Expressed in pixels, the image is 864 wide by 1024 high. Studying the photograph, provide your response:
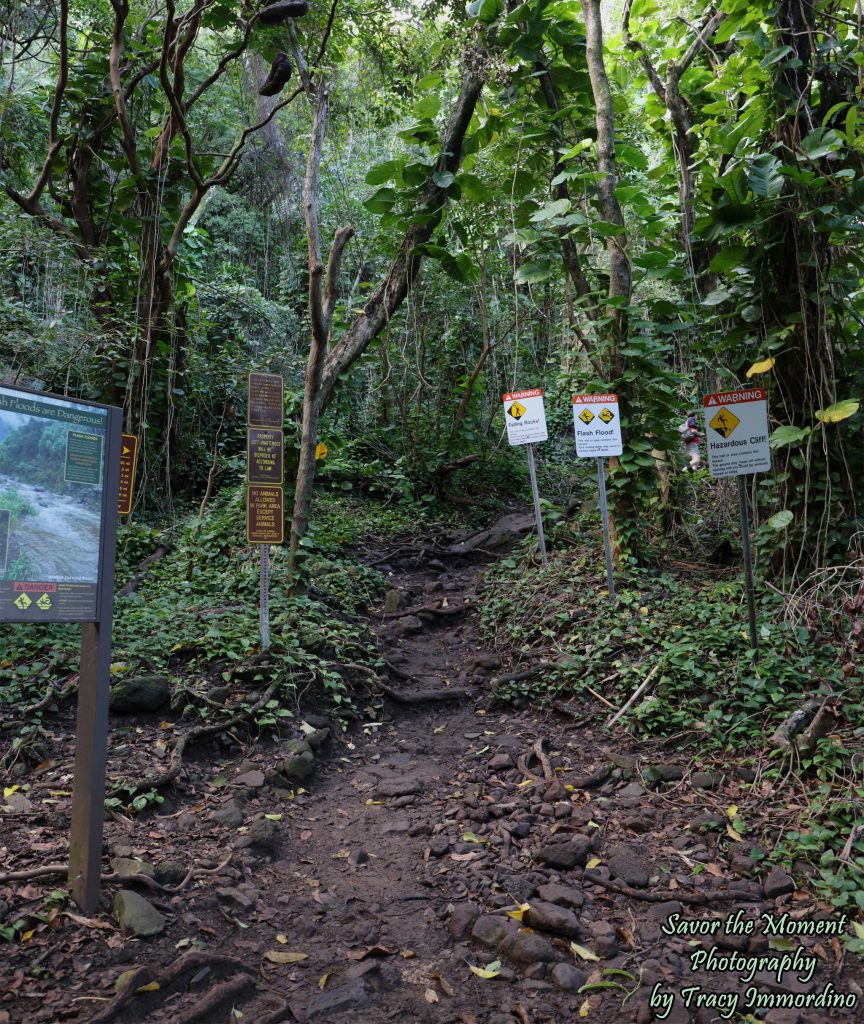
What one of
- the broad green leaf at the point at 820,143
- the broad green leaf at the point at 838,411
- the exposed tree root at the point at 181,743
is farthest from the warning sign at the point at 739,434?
the exposed tree root at the point at 181,743

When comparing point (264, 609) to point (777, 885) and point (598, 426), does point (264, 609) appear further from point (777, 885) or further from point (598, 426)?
point (777, 885)

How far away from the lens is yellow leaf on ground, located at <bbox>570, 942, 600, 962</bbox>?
2.76 m

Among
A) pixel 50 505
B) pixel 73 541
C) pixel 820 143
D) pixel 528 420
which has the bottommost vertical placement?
pixel 73 541

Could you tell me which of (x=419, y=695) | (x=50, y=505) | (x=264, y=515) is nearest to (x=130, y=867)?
(x=50, y=505)

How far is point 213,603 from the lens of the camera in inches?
243

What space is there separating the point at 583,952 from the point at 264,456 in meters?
3.79

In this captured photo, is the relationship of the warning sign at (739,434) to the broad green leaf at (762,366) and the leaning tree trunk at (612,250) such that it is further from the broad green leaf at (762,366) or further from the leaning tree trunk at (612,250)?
the leaning tree trunk at (612,250)

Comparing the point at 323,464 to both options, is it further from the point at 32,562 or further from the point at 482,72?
the point at 32,562

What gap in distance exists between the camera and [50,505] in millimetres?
2582

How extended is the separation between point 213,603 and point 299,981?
12.7 feet

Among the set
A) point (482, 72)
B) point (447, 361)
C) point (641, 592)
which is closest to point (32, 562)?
point (641, 592)

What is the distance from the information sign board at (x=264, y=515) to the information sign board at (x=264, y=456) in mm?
72

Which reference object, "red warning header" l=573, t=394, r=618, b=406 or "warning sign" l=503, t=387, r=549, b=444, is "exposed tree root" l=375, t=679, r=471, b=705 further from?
"warning sign" l=503, t=387, r=549, b=444

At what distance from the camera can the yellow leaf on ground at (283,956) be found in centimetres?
274
